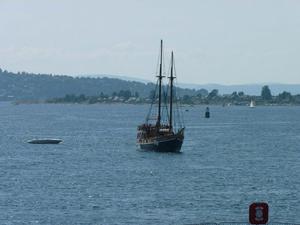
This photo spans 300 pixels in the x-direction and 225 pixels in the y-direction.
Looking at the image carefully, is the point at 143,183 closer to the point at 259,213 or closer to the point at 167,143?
the point at 167,143

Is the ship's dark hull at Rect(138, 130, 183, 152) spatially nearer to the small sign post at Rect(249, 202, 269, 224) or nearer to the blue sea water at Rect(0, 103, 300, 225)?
the blue sea water at Rect(0, 103, 300, 225)

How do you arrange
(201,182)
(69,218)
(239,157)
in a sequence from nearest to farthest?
(69,218) → (201,182) → (239,157)

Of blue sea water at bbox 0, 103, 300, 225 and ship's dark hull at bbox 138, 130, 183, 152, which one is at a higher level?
ship's dark hull at bbox 138, 130, 183, 152

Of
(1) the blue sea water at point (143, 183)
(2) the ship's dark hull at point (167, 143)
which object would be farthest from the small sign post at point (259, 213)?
(2) the ship's dark hull at point (167, 143)

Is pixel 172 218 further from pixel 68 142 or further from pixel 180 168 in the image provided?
pixel 68 142

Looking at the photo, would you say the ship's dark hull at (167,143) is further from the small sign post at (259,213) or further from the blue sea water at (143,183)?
the small sign post at (259,213)

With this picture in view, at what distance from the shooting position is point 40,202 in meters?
84.7

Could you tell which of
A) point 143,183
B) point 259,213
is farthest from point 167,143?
point 259,213

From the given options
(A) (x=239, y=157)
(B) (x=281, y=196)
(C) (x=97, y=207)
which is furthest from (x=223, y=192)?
(A) (x=239, y=157)

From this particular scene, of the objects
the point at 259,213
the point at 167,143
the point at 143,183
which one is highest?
the point at 259,213

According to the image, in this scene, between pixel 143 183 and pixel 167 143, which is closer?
pixel 143 183

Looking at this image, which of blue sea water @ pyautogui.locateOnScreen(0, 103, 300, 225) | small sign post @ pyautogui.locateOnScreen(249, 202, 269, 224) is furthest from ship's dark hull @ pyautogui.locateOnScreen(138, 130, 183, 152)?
small sign post @ pyautogui.locateOnScreen(249, 202, 269, 224)

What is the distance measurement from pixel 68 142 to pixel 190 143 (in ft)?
71.0

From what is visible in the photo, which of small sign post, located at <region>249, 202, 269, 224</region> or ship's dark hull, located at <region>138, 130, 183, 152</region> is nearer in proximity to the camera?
small sign post, located at <region>249, 202, 269, 224</region>
